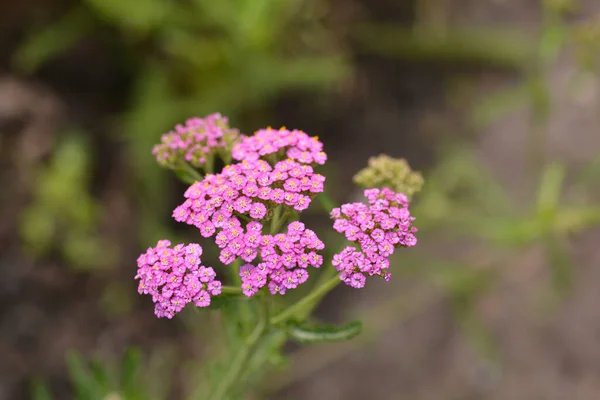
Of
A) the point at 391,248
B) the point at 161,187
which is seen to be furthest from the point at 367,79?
the point at 391,248

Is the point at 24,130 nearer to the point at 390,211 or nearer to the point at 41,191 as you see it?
the point at 41,191

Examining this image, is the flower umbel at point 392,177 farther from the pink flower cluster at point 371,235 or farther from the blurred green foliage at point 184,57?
the blurred green foliage at point 184,57

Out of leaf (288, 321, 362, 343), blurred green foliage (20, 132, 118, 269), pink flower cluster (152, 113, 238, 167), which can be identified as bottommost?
blurred green foliage (20, 132, 118, 269)

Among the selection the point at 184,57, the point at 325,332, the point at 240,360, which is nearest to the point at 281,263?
the point at 325,332

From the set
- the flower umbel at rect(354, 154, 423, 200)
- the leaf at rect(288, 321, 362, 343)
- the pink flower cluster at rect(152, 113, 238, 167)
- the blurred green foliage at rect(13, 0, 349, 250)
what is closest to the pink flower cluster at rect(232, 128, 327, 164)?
the pink flower cluster at rect(152, 113, 238, 167)

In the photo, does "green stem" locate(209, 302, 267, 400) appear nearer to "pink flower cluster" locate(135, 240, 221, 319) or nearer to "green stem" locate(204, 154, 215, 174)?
"pink flower cluster" locate(135, 240, 221, 319)

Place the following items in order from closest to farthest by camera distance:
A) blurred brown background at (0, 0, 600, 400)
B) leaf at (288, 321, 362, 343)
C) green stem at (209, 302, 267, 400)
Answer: leaf at (288, 321, 362, 343) < green stem at (209, 302, 267, 400) < blurred brown background at (0, 0, 600, 400)

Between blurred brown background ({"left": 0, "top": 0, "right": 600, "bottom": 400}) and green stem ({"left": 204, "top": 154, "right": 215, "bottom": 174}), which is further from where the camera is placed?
blurred brown background ({"left": 0, "top": 0, "right": 600, "bottom": 400})

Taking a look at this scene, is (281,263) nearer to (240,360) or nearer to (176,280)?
(176,280)
